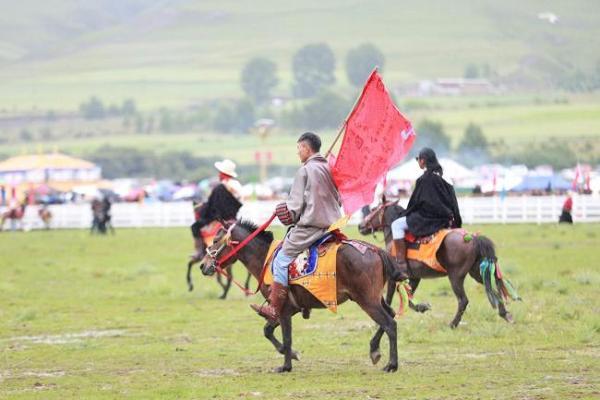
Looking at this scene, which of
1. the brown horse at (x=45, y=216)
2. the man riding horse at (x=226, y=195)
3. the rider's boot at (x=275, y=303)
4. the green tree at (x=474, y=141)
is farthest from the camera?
the green tree at (x=474, y=141)

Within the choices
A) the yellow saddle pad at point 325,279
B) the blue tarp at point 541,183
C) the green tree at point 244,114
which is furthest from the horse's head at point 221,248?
the green tree at point 244,114

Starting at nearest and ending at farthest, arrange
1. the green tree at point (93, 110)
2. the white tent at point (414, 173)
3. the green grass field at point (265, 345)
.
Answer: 1. the green grass field at point (265, 345)
2. the white tent at point (414, 173)
3. the green tree at point (93, 110)

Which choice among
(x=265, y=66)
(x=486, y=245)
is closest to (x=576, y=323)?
(x=486, y=245)

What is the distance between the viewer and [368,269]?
13.9 meters

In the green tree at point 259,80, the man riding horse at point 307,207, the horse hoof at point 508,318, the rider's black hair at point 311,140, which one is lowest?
the horse hoof at point 508,318

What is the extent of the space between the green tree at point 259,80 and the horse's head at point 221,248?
569ft

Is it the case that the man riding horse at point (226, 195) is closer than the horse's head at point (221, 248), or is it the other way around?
the horse's head at point (221, 248)

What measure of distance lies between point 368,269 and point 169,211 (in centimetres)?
4425

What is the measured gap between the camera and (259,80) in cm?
19412

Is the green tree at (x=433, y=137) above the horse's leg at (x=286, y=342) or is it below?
above

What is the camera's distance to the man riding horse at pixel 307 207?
46.0 feet

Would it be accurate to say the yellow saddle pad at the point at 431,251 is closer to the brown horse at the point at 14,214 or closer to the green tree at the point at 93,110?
the brown horse at the point at 14,214

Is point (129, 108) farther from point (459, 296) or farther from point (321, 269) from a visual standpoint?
point (321, 269)

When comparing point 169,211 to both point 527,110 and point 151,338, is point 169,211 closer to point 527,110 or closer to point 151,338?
point 151,338
